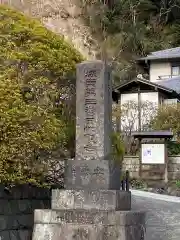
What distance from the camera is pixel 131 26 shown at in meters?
37.2

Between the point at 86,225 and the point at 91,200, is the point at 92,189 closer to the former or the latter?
the point at 91,200

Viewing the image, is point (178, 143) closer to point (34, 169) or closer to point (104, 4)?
point (34, 169)

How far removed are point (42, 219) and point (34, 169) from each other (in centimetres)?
133

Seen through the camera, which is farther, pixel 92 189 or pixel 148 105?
pixel 148 105

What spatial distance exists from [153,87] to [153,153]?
990cm

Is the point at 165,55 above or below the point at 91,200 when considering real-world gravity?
above

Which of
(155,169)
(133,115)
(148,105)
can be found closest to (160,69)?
(148,105)

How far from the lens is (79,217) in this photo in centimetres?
760

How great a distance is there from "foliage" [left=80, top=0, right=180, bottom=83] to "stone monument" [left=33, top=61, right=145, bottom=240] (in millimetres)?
26476

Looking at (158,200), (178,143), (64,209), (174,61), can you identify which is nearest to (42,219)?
(64,209)

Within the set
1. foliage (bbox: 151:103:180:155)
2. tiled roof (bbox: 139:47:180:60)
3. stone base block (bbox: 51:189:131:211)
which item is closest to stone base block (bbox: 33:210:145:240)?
stone base block (bbox: 51:189:131:211)

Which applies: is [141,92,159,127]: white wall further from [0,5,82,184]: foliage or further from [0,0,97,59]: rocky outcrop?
[0,5,82,184]: foliage

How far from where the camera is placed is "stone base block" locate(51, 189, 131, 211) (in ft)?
25.3

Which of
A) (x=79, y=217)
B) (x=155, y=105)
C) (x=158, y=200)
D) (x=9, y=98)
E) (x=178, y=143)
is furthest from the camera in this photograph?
(x=155, y=105)
